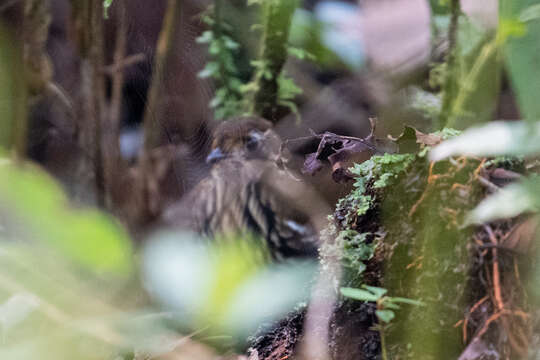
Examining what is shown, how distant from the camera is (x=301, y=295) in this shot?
987 mm

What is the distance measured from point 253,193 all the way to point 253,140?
189 millimetres

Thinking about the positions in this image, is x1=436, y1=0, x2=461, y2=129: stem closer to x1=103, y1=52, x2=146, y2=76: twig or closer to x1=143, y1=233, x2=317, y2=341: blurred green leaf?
x1=143, y1=233, x2=317, y2=341: blurred green leaf

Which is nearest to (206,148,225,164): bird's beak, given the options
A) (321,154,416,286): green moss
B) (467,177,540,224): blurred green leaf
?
(321,154,416,286): green moss

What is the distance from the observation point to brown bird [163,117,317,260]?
1.42 m

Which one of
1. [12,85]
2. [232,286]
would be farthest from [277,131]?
[12,85]

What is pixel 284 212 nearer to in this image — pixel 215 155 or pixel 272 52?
pixel 215 155

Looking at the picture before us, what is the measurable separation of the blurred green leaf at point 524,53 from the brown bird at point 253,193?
63cm

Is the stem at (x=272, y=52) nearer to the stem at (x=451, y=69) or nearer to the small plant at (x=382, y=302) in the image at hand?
the stem at (x=451, y=69)

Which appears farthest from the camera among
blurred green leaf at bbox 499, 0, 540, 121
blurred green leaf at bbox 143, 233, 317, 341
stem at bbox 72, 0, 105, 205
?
stem at bbox 72, 0, 105, 205

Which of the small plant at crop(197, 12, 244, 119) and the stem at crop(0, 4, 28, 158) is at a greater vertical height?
the stem at crop(0, 4, 28, 158)

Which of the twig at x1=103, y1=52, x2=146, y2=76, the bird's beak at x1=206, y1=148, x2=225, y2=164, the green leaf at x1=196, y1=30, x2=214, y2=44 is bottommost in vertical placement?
the bird's beak at x1=206, y1=148, x2=225, y2=164

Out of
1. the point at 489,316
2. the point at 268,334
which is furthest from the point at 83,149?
the point at 489,316

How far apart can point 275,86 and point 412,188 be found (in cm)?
85

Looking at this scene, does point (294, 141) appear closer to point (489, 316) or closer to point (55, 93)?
point (489, 316)
